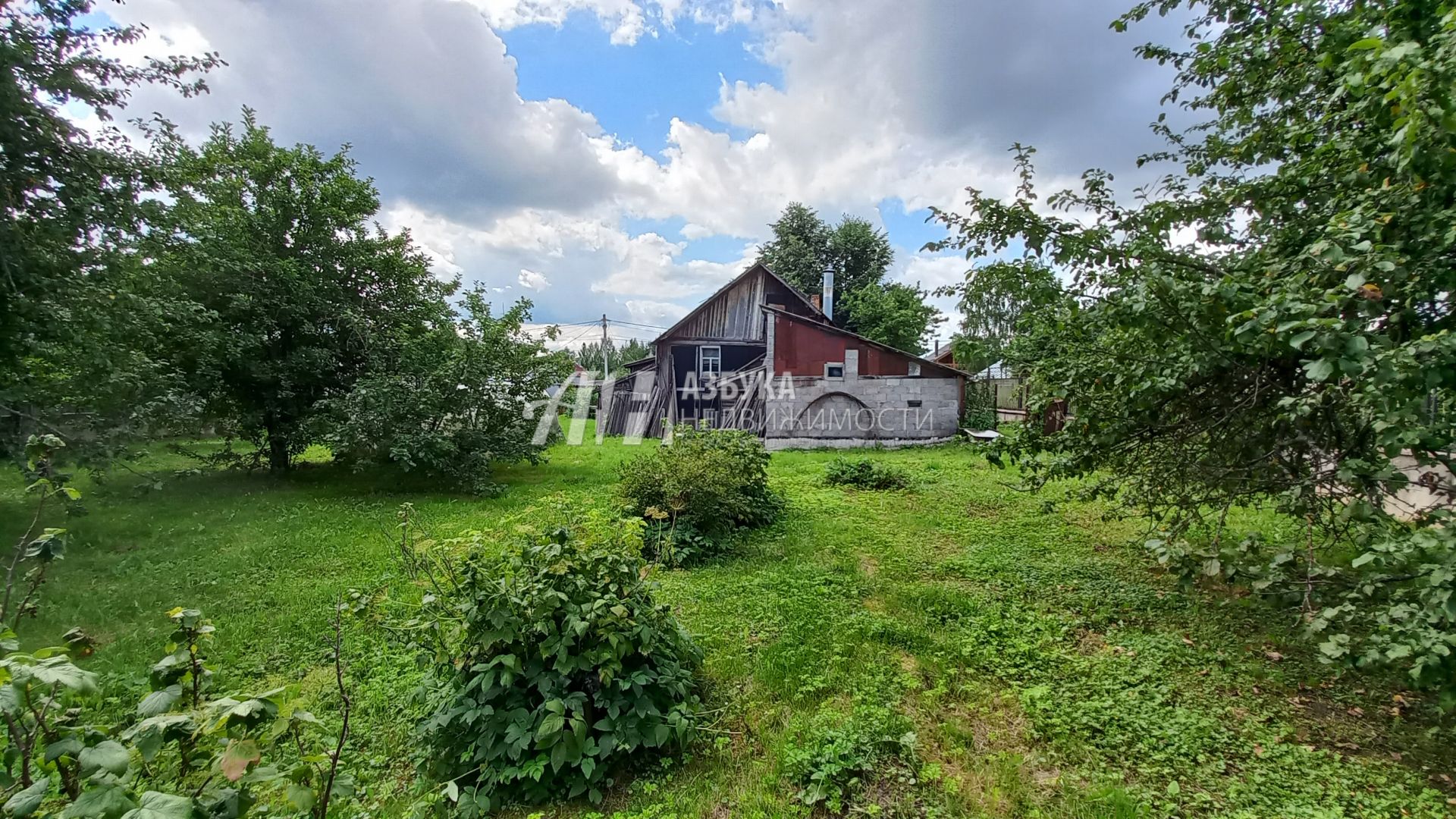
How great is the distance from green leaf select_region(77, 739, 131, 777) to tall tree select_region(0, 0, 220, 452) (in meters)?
5.83

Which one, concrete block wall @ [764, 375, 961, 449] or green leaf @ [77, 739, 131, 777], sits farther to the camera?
concrete block wall @ [764, 375, 961, 449]

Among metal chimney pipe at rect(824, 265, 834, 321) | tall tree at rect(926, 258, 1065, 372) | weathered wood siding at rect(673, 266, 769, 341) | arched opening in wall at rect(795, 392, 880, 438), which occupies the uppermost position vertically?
metal chimney pipe at rect(824, 265, 834, 321)

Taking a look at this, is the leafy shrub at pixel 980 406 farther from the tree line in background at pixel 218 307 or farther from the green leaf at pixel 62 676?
the green leaf at pixel 62 676

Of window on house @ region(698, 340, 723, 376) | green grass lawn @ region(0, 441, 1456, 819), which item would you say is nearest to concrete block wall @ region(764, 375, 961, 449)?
window on house @ region(698, 340, 723, 376)

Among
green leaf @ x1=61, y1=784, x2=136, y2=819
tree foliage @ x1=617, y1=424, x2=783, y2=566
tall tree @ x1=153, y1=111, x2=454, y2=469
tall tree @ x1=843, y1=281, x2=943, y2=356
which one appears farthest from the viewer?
tall tree @ x1=843, y1=281, x2=943, y2=356

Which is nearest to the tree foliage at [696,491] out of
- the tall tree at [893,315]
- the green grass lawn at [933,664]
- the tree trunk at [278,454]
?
the green grass lawn at [933,664]

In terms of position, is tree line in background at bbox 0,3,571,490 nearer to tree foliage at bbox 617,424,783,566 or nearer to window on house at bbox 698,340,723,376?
tree foliage at bbox 617,424,783,566

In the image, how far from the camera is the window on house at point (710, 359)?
1748 cm

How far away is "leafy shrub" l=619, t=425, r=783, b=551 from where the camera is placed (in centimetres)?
556

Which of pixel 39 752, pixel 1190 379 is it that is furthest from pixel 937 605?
pixel 39 752

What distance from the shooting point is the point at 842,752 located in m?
2.45

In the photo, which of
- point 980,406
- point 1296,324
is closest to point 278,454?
point 1296,324

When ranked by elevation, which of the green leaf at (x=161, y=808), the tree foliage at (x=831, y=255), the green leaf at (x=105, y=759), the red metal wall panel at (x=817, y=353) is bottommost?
the green leaf at (x=161, y=808)

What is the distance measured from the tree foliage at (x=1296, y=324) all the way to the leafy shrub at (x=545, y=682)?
275 cm
